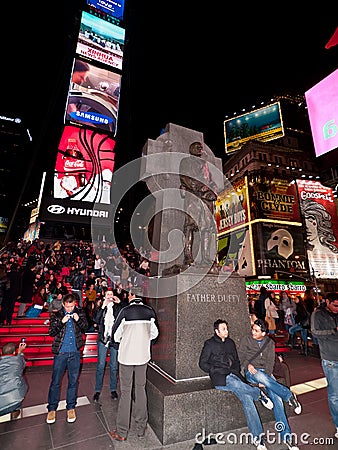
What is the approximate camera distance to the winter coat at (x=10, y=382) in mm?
3678

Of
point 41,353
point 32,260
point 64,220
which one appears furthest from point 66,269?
point 41,353

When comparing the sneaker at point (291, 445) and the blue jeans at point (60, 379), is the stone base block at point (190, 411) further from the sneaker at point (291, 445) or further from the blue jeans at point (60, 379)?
the blue jeans at point (60, 379)

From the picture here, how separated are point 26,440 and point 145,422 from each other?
1768mm

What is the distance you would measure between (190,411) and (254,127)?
40087mm

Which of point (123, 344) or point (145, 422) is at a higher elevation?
point (123, 344)

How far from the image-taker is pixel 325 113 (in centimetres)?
830

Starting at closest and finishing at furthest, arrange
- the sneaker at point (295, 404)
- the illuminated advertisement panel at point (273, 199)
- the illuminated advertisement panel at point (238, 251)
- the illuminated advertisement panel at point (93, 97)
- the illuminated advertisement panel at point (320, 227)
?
the sneaker at point (295, 404) < the illuminated advertisement panel at point (93, 97) < the illuminated advertisement panel at point (238, 251) < the illuminated advertisement panel at point (320, 227) < the illuminated advertisement panel at point (273, 199)

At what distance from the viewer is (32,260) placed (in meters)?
11.5

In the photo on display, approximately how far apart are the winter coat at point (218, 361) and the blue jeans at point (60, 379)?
7.31 ft

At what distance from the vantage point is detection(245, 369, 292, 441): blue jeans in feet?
11.7

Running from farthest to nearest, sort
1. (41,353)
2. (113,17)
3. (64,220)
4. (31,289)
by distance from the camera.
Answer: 1. (113,17)
2. (64,220)
3. (31,289)
4. (41,353)

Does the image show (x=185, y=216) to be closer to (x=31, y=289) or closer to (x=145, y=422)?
(x=145, y=422)

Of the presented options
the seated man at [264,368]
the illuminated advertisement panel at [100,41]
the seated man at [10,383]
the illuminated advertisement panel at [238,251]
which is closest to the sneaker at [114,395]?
the seated man at [10,383]

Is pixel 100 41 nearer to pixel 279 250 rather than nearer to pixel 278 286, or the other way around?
pixel 279 250
